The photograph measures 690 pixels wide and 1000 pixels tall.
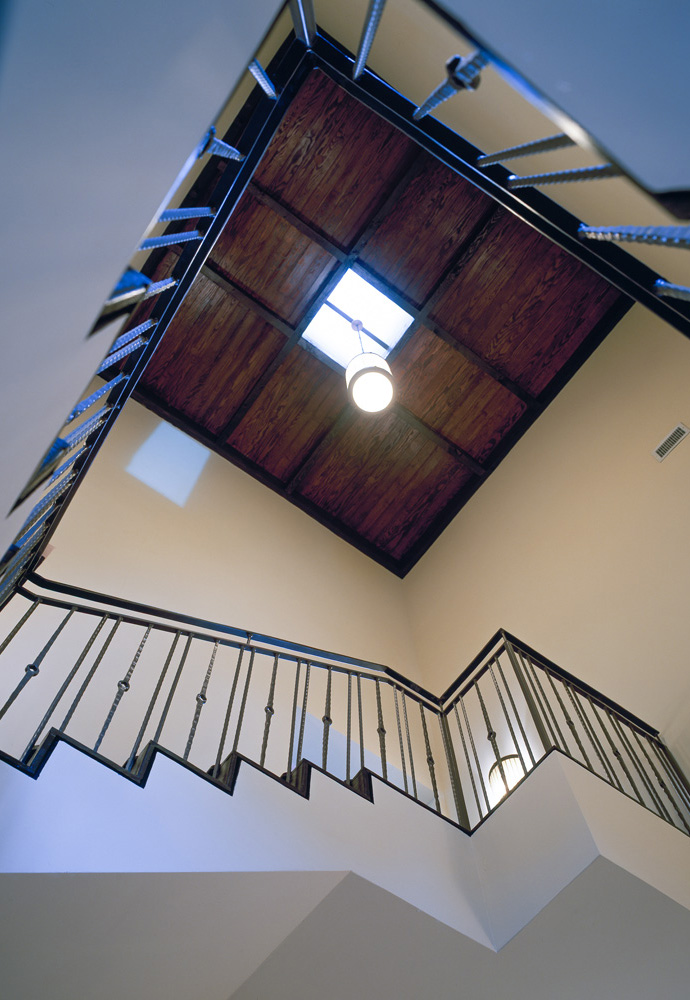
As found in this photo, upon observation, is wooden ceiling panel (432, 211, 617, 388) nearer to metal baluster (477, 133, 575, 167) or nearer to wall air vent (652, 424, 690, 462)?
wall air vent (652, 424, 690, 462)

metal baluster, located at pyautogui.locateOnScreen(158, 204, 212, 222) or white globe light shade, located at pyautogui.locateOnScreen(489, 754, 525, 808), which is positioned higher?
metal baluster, located at pyautogui.locateOnScreen(158, 204, 212, 222)

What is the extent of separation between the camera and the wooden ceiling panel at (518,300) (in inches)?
230

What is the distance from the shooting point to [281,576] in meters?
6.02

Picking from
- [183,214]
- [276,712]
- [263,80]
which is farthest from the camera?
[276,712]

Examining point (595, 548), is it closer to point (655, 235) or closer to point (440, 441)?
point (440, 441)

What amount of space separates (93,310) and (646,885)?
2.91m

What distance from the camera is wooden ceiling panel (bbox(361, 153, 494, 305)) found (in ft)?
18.4

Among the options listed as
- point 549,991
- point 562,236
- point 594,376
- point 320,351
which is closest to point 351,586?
point 320,351

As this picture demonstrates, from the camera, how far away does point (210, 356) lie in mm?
6422

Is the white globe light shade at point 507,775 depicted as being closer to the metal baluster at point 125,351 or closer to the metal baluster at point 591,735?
the metal baluster at point 591,735

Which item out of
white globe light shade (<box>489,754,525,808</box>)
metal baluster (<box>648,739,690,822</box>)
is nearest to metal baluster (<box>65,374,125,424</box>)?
metal baluster (<box>648,739,690,822</box>)

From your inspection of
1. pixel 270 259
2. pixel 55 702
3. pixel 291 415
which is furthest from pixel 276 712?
pixel 270 259

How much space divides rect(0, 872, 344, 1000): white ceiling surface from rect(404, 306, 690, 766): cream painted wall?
8.84 feet

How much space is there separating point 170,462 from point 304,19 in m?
4.90
